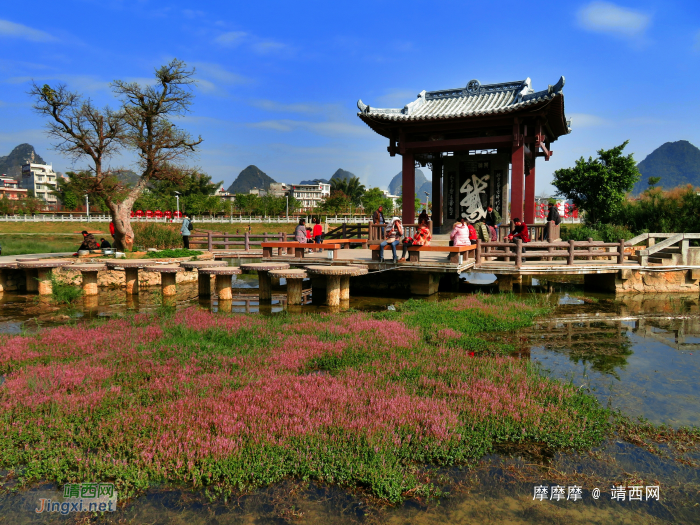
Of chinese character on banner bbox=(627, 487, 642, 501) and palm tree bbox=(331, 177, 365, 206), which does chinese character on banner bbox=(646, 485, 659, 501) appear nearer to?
chinese character on banner bbox=(627, 487, 642, 501)

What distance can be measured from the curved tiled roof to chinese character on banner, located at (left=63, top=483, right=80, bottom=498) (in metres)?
16.5

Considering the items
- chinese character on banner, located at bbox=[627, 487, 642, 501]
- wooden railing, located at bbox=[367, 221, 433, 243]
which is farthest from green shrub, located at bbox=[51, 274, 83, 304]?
chinese character on banner, located at bbox=[627, 487, 642, 501]

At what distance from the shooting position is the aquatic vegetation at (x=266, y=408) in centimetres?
443

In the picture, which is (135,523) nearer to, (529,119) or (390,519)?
(390,519)

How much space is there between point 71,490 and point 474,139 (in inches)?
681

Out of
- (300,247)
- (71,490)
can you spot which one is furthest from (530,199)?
(71,490)

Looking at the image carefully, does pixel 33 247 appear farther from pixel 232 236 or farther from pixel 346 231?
pixel 346 231

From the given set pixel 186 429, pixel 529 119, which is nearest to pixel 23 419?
pixel 186 429

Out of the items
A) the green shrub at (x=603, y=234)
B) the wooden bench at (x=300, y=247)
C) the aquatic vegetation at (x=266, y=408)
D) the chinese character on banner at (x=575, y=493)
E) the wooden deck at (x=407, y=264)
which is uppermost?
the green shrub at (x=603, y=234)

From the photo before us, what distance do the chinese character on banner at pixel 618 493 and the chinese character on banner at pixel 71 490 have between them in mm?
4786

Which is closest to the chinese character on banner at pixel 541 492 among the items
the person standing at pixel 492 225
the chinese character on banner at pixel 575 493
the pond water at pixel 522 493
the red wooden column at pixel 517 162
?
the pond water at pixel 522 493

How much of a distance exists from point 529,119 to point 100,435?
17.5 m

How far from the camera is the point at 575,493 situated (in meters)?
4.25

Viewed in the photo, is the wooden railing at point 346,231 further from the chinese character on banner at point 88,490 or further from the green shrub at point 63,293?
the chinese character on banner at point 88,490
